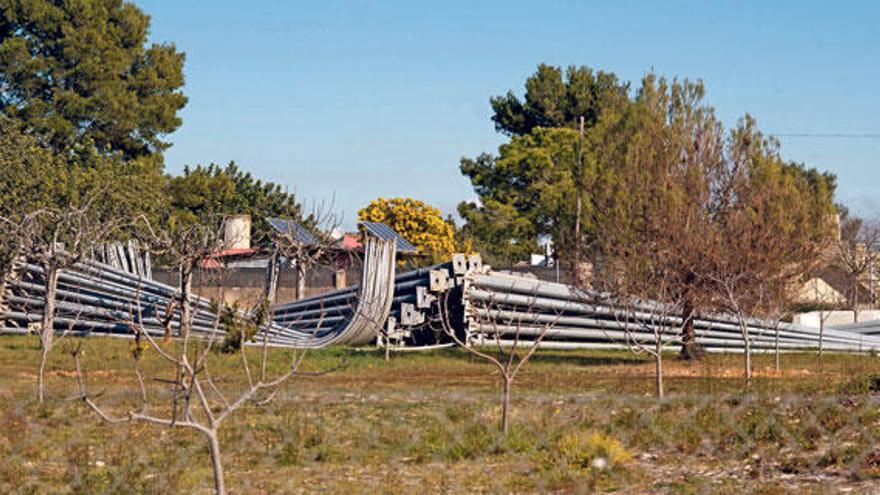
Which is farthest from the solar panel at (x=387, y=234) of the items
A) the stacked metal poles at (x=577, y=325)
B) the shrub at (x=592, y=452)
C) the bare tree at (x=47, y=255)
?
the shrub at (x=592, y=452)

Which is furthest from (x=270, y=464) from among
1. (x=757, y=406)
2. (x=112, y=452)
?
(x=757, y=406)

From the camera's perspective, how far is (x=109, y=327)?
34594 mm

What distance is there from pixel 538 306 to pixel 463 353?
389cm

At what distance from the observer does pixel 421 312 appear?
3288 centimetres

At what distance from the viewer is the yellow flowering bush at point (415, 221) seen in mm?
63750

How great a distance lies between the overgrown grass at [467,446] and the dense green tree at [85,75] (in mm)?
48022

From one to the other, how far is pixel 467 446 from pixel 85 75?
2200 inches

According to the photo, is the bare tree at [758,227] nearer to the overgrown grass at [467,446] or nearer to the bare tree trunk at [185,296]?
the overgrown grass at [467,446]

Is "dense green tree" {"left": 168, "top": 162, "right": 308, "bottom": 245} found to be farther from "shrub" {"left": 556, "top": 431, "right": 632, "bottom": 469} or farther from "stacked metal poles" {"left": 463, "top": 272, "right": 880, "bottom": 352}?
"shrub" {"left": 556, "top": 431, "right": 632, "bottom": 469}

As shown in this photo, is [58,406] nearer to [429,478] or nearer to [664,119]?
[429,478]

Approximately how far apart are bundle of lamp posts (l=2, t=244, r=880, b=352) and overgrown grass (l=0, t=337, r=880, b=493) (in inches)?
546

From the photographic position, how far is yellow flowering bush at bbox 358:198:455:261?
63750 mm

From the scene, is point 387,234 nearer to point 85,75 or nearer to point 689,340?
point 689,340

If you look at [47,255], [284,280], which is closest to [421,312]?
[47,255]
